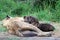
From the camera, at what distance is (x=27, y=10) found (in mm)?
11133

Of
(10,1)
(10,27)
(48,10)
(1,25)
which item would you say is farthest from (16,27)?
(10,1)

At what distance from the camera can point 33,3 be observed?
1127cm

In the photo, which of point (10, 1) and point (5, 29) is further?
point (10, 1)

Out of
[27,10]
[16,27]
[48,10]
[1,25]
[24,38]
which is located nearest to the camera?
[24,38]

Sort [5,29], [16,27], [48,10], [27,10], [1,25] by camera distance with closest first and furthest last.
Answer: [16,27] → [5,29] → [1,25] → [48,10] → [27,10]

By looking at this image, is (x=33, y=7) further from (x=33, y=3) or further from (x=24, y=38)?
(x=24, y=38)

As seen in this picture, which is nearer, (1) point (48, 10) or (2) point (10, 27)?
(2) point (10, 27)

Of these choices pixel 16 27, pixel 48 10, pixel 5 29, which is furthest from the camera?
pixel 48 10

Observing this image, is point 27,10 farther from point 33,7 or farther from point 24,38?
point 24,38

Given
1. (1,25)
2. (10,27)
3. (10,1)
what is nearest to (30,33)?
(10,27)

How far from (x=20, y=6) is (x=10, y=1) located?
661 mm

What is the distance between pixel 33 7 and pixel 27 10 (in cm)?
30

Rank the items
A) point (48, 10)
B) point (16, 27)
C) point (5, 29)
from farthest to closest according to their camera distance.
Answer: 1. point (48, 10)
2. point (5, 29)
3. point (16, 27)

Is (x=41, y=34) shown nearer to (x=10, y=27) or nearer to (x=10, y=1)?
(x=10, y=27)
